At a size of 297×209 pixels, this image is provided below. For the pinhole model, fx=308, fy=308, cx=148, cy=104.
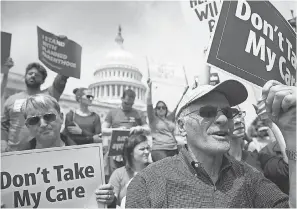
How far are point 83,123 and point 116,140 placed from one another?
0.60 metres

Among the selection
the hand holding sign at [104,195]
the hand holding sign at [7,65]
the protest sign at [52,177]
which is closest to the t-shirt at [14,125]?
the hand holding sign at [7,65]

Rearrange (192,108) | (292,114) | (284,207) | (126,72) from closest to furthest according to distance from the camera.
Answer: (292,114) → (284,207) → (192,108) → (126,72)

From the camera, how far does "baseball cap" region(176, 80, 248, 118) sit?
1721mm

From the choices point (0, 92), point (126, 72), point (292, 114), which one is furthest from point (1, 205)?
point (126, 72)

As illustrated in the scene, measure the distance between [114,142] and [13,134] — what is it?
1.62 meters

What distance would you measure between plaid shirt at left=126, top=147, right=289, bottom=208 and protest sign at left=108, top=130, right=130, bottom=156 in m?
3.03

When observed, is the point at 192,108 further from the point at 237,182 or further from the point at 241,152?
the point at 241,152

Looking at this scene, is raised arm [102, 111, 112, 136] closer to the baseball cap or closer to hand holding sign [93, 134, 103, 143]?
hand holding sign [93, 134, 103, 143]

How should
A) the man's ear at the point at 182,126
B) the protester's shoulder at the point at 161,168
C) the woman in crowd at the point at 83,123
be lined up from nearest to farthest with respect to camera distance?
the protester's shoulder at the point at 161,168, the man's ear at the point at 182,126, the woman in crowd at the point at 83,123

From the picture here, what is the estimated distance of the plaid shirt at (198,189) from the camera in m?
1.54

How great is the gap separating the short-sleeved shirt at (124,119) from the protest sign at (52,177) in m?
2.91

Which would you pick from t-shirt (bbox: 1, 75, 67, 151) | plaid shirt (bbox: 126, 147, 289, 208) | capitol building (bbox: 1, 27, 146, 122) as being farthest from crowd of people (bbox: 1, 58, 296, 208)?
capitol building (bbox: 1, 27, 146, 122)

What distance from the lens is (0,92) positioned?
4.30 m

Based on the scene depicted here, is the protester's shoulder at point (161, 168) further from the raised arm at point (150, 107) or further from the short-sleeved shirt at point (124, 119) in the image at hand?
the short-sleeved shirt at point (124, 119)
